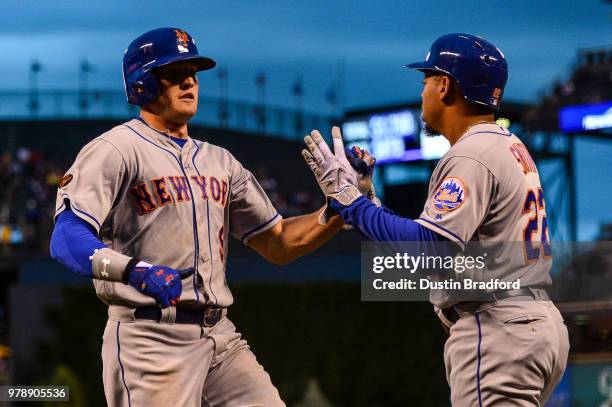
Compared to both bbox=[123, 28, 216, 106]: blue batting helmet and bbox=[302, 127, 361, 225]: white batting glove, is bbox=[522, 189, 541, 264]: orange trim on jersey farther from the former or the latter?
bbox=[123, 28, 216, 106]: blue batting helmet

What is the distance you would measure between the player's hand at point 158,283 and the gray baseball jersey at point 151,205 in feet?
1.13

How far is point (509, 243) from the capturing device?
157 inches

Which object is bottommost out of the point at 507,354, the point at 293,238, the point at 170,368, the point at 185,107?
the point at 170,368

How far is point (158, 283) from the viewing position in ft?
12.7

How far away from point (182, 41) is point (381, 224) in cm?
128

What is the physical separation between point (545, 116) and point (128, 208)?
21.7 meters

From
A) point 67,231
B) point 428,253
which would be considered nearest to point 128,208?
point 67,231

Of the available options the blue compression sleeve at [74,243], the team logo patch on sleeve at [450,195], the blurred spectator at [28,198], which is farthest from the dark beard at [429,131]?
the blurred spectator at [28,198]

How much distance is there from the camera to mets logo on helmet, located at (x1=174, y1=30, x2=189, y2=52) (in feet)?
15.0

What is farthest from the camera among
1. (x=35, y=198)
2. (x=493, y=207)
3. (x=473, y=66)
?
(x=35, y=198)

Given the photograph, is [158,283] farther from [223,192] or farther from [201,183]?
[223,192]

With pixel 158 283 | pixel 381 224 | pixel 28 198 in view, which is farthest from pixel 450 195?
pixel 28 198

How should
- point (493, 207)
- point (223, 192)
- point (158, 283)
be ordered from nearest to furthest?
point (158, 283) < point (493, 207) < point (223, 192)

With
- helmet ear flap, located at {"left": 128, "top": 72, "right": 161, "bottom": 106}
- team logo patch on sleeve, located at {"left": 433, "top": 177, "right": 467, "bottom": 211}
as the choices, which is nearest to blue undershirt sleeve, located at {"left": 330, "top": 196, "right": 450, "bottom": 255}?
team logo patch on sleeve, located at {"left": 433, "top": 177, "right": 467, "bottom": 211}
